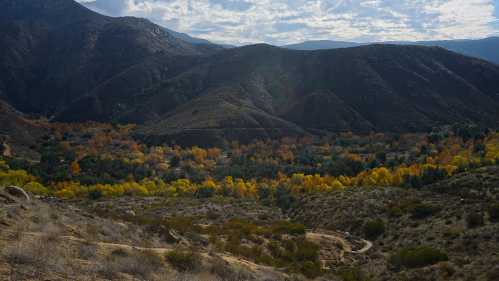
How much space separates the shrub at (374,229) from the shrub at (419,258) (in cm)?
1060

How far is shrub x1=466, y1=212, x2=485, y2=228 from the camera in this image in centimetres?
2831

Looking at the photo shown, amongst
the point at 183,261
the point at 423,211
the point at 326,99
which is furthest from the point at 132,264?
the point at 326,99

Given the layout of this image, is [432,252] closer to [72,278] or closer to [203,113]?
[72,278]

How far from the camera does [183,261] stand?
15156 mm

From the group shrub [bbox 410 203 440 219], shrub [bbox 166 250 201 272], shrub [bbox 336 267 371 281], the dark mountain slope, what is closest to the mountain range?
the dark mountain slope

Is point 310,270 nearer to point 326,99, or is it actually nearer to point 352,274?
point 352,274

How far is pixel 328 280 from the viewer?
66.0 ft

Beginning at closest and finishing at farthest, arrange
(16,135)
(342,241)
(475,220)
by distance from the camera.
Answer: (475,220), (342,241), (16,135)

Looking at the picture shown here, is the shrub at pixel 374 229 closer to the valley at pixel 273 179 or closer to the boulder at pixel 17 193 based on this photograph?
the valley at pixel 273 179

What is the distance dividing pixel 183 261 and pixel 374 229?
24349mm

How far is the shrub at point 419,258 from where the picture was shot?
76.2ft

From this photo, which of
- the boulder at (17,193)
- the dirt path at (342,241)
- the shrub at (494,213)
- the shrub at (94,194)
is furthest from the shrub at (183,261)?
the shrub at (94,194)

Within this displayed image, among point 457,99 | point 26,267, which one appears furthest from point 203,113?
point 26,267

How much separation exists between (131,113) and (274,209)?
468 feet
